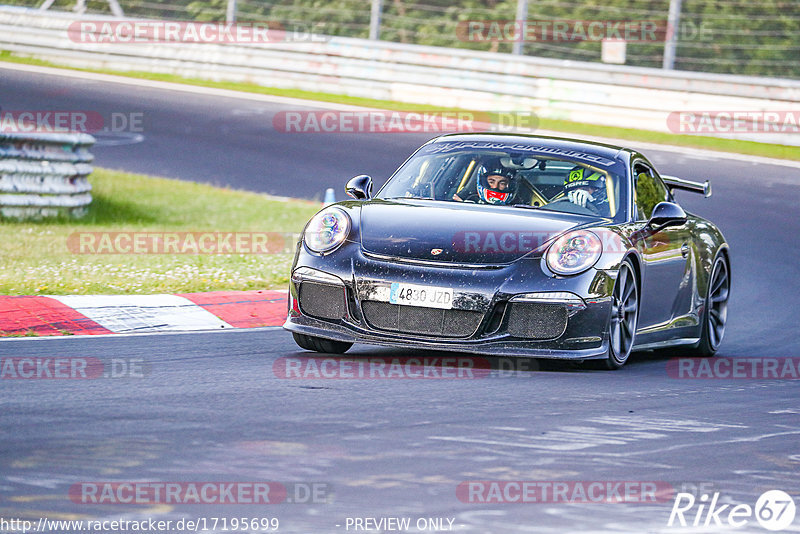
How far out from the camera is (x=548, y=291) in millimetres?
7234

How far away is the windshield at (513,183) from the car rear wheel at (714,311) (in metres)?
1.40

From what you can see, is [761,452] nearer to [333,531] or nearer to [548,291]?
[548,291]

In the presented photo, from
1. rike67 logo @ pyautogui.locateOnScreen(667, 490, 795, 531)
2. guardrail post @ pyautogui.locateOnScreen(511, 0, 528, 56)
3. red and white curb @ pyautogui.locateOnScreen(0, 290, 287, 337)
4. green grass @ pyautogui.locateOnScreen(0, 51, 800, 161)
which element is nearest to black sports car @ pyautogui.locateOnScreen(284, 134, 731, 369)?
red and white curb @ pyautogui.locateOnScreen(0, 290, 287, 337)

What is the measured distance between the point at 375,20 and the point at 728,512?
65.6 feet

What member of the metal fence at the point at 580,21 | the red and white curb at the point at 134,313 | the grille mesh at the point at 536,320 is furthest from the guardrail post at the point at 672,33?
the grille mesh at the point at 536,320

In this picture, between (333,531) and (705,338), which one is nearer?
(333,531)

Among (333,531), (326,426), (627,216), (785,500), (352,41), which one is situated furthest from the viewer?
(352,41)

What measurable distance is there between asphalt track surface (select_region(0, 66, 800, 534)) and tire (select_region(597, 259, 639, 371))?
0.11 m

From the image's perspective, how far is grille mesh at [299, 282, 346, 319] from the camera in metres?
7.43

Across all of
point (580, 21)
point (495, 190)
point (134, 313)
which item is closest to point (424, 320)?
point (495, 190)

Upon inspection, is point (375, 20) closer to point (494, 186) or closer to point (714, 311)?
point (714, 311)

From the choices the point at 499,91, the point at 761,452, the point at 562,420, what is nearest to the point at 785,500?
the point at 761,452

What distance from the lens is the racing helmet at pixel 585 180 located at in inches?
330

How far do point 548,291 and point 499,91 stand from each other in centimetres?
1496
